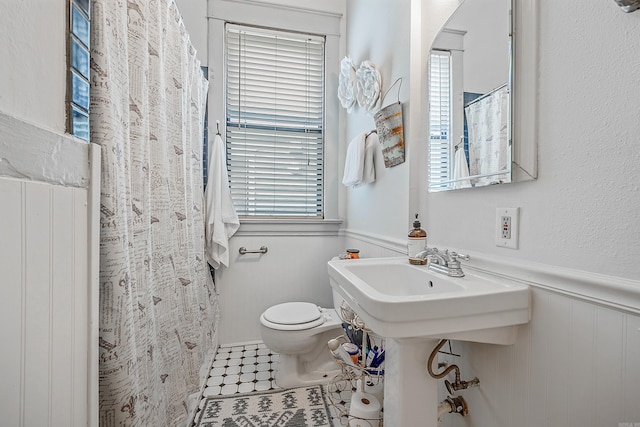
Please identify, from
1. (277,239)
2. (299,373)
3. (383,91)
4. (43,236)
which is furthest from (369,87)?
(299,373)

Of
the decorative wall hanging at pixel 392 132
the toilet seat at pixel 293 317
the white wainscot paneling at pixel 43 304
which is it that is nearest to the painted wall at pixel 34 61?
the white wainscot paneling at pixel 43 304

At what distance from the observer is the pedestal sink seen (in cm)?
72

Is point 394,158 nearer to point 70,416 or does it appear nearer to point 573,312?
point 573,312

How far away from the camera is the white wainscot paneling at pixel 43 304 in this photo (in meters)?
0.44

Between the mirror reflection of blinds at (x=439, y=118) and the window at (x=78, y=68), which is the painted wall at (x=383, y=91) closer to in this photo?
the mirror reflection of blinds at (x=439, y=118)

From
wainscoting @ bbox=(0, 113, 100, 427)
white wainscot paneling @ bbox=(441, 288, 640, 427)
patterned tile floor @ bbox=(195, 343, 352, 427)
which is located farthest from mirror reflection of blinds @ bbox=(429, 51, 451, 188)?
patterned tile floor @ bbox=(195, 343, 352, 427)

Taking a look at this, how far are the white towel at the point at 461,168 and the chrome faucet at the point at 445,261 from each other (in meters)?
0.25

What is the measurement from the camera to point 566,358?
2.30ft

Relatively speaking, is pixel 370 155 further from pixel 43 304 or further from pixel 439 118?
pixel 43 304

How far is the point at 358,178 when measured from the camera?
1739mm

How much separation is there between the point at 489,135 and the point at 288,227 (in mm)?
1576

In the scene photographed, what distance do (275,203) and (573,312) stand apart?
1870 mm

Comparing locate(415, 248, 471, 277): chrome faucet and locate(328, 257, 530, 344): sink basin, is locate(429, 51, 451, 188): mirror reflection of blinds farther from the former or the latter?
locate(328, 257, 530, 344): sink basin

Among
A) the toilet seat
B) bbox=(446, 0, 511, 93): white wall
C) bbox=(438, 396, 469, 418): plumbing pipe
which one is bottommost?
bbox=(438, 396, 469, 418): plumbing pipe
